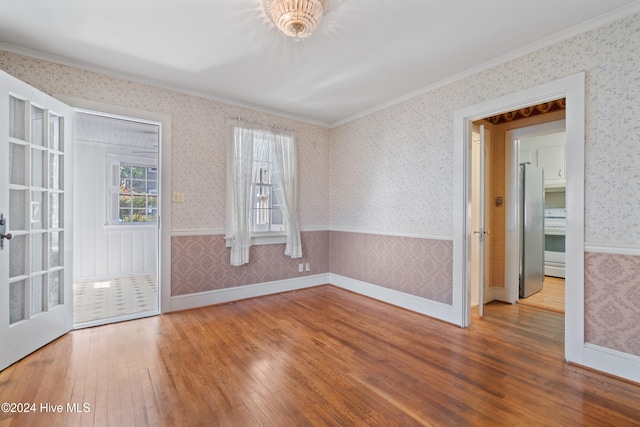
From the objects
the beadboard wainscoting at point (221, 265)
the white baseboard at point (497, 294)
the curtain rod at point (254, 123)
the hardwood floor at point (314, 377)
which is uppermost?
the curtain rod at point (254, 123)

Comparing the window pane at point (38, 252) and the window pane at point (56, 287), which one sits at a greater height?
the window pane at point (38, 252)

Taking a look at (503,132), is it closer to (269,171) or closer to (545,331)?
(545,331)

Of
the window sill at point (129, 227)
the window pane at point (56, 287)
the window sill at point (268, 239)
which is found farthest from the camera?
the window sill at point (129, 227)

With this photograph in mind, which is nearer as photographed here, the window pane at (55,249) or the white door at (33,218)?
the white door at (33,218)

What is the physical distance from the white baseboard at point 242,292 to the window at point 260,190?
40 cm

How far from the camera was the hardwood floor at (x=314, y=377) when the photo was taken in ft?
5.51

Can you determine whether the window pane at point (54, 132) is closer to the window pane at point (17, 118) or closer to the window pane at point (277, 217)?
the window pane at point (17, 118)

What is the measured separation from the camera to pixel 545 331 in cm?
289

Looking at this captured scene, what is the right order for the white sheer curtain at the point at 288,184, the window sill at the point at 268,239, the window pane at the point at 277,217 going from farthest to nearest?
the window pane at the point at 277,217, the white sheer curtain at the point at 288,184, the window sill at the point at 268,239

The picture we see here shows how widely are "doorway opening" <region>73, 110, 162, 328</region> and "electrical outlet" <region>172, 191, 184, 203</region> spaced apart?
155cm

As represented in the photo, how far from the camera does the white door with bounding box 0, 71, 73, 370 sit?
2188 millimetres

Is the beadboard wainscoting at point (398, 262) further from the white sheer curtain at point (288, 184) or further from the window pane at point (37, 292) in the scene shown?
the window pane at point (37, 292)

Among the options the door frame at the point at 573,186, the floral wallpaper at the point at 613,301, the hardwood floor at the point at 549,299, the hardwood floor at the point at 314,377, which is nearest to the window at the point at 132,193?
the hardwood floor at the point at 314,377

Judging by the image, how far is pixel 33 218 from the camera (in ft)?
8.08
